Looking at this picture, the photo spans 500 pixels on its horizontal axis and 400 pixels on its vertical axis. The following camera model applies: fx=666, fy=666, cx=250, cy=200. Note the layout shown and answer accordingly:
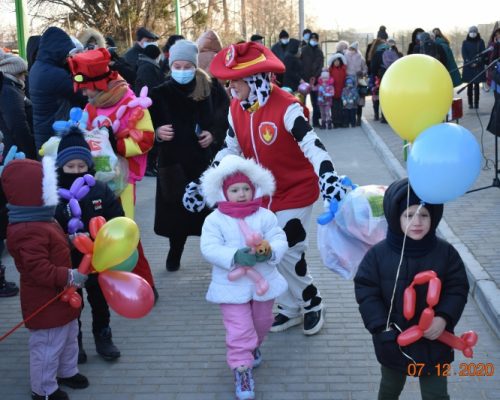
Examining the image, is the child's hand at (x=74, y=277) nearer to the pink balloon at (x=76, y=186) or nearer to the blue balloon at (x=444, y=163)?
the pink balloon at (x=76, y=186)

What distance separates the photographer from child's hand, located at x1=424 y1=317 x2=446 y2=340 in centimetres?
295

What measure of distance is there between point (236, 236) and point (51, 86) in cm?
232

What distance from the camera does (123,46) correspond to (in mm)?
22250

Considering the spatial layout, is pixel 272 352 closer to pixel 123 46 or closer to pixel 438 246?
pixel 438 246

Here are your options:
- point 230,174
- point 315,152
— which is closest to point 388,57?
point 315,152

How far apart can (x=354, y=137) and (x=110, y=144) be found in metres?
10.6

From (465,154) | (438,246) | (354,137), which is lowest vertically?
(354,137)

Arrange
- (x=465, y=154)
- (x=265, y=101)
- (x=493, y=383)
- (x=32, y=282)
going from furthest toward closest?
(x=265, y=101) < (x=493, y=383) < (x=32, y=282) < (x=465, y=154)

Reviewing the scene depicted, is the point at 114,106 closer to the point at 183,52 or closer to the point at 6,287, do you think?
the point at 183,52

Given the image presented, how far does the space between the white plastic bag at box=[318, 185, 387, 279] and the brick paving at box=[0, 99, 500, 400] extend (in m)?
0.78

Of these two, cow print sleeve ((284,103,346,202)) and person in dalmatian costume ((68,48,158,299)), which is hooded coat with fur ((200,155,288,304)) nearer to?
cow print sleeve ((284,103,346,202))

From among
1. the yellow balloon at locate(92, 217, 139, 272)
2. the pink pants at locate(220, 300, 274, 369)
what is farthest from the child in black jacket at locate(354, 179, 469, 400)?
the yellow balloon at locate(92, 217, 139, 272)

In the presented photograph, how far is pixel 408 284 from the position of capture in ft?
10.0

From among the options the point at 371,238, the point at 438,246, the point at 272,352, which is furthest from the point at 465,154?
the point at 272,352
